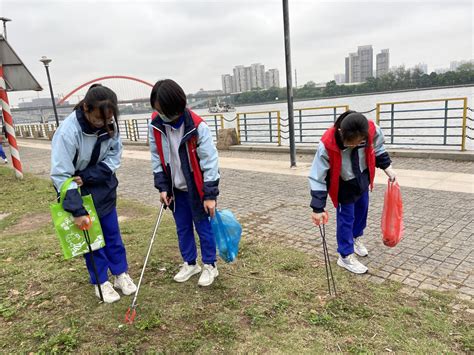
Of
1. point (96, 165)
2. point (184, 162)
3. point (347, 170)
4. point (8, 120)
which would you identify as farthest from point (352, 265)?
point (8, 120)

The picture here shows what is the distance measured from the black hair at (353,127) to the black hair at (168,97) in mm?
1180

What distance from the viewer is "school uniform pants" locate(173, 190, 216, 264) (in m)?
3.04

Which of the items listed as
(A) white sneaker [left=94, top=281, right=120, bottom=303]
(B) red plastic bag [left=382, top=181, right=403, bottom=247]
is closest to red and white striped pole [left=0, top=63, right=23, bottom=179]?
(A) white sneaker [left=94, top=281, right=120, bottom=303]

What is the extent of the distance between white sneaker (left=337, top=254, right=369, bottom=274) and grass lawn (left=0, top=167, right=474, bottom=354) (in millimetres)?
98

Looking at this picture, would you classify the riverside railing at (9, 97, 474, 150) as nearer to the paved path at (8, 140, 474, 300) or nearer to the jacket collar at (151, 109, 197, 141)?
the paved path at (8, 140, 474, 300)

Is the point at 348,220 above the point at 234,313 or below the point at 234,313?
above

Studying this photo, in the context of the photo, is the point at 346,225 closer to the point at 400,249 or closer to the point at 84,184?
the point at 400,249

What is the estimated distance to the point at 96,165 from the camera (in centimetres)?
273

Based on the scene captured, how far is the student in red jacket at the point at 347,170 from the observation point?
2807 millimetres

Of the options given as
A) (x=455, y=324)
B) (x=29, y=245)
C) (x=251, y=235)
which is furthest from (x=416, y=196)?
(x=29, y=245)

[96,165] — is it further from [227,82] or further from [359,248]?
[227,82]

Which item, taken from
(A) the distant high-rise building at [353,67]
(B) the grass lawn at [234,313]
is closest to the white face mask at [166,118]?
(B) the grass lawn at [234,313]

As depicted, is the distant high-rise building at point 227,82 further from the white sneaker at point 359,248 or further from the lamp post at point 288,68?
the white sneaker at point 359,248

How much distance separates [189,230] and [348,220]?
1364 mm
